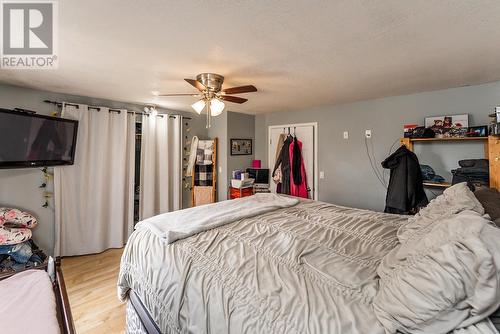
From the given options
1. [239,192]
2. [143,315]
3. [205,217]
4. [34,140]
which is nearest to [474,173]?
[205,217]

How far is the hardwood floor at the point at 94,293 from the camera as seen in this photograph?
1.86 meters

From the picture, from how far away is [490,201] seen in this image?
145 centimetres

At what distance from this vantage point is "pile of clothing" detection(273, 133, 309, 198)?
3863 mm

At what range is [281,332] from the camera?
0.87m

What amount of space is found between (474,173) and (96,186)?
14.5ft

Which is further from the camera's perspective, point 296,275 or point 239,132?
point 239,132

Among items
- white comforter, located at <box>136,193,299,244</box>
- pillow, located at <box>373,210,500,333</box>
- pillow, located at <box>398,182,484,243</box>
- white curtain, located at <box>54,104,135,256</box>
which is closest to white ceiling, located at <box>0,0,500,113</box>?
white curtain, located at <box>54,104,135,256</box>

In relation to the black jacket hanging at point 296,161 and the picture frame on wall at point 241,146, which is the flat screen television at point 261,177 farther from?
the black jacket hanging at point 296,161

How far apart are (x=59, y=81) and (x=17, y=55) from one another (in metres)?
0.66

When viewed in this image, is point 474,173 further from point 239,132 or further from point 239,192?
point 239,132

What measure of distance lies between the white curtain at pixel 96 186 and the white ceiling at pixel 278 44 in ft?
2.13

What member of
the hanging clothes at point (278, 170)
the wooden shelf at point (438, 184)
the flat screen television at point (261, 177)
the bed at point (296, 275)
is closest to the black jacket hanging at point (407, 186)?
the wooden shelf at point (438, 184)

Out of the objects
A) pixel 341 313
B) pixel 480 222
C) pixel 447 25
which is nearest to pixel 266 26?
pixel 447 25

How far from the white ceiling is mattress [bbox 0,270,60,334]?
1439 mm
